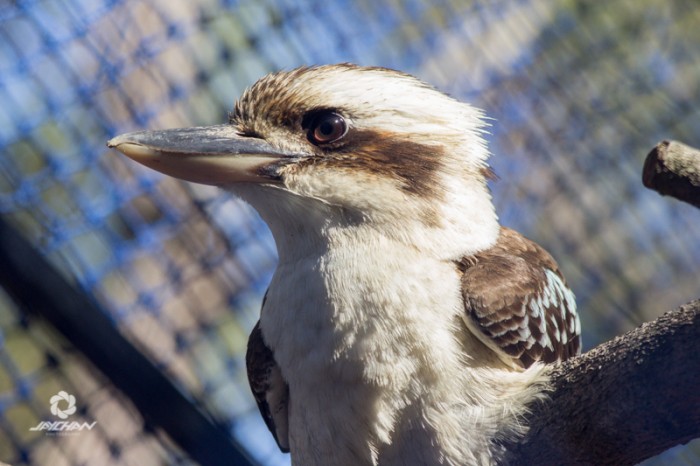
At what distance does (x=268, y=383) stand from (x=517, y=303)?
0.50 m

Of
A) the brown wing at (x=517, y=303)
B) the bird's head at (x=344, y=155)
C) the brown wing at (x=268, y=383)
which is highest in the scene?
the bird's head at (x=344, y=155)

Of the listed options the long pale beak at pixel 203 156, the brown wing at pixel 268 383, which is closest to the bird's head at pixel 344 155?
the long pale beak at pixel 203 156

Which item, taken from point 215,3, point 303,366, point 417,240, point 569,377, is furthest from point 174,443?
point 215,3

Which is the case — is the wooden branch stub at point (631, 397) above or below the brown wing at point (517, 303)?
below

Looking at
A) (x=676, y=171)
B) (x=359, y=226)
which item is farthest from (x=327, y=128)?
(x=676, y=171)

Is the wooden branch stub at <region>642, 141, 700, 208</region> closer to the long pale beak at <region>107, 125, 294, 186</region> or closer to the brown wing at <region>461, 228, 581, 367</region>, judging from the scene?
the brown wing at <region>461, 228, 581, 367</region>

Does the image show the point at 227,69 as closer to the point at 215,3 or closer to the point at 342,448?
the point at 215,3

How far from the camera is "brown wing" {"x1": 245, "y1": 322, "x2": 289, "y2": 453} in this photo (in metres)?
1.76

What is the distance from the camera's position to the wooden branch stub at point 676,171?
1.07m

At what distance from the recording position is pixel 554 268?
199 cm

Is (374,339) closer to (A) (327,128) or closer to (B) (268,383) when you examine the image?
(B) (268,383)

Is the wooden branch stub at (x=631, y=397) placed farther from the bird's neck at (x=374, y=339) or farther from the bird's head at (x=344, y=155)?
the bird's head at (x=344, y=155)

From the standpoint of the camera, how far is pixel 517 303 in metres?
1.65

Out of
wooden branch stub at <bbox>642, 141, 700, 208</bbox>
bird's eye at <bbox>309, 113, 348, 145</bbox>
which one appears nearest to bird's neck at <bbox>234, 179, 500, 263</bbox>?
bird's eye at <bbox>309, 113, 348, 145</bbox>
